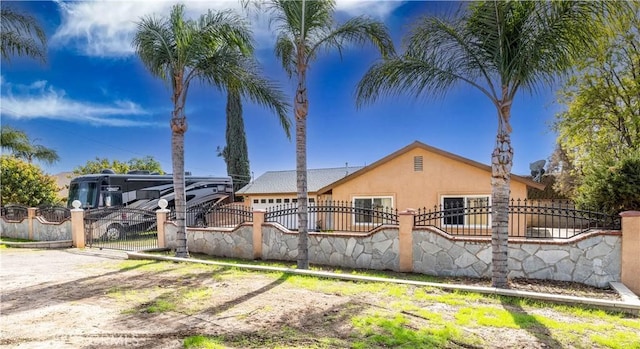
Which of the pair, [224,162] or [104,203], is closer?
[104,203]

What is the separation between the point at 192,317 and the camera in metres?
5.48

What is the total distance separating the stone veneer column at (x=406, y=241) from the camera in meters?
8.98


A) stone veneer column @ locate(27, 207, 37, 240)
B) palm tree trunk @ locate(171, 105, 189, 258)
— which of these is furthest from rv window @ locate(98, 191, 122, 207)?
palm tree trunk @ locate(171, 105, 189, 258)

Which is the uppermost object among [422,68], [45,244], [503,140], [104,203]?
[422,68]

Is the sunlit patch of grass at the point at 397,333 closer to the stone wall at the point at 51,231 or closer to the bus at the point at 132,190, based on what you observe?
the stone wall at the point at 51,231

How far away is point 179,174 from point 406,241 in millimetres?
6722

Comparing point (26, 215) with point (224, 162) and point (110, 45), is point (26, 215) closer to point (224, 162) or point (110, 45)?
point (110, 45)

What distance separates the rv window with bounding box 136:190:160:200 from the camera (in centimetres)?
1928

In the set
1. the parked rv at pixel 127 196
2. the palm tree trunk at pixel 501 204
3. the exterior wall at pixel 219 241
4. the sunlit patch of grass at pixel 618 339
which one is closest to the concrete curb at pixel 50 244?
the parked rv at pixel 127 196

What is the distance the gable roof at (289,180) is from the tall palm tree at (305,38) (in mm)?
10769

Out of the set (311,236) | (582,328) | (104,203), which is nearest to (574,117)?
(311,236)

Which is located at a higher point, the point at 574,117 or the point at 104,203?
the point at 574,117

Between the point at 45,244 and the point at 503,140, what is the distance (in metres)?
16.6

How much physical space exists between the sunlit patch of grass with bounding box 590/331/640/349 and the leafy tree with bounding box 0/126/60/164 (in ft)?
89.5
